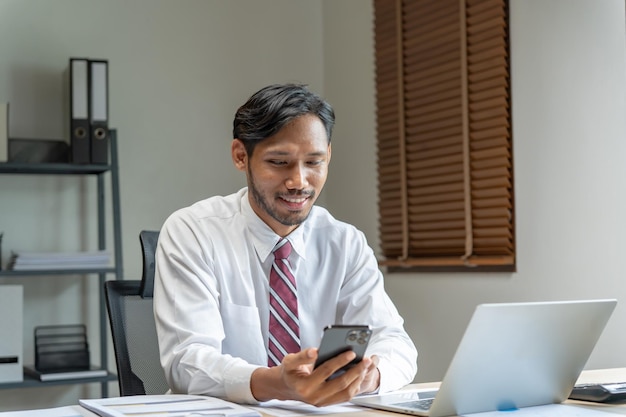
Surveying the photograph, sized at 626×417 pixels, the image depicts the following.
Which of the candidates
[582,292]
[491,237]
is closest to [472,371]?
[582,292]

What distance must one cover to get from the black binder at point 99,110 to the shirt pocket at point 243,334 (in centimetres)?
→ 178

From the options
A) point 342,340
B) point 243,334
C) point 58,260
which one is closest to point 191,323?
point 243,334

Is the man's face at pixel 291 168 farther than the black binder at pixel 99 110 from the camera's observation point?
No

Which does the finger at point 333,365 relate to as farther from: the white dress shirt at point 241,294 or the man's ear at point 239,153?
the man's ear at point 239,153

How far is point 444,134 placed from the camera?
3312 mm

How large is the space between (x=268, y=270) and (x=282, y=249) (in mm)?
55

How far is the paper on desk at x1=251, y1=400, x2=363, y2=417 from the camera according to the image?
4.49 feet

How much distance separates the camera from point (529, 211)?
2.93 meters

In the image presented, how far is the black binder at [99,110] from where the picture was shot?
3.37 metres

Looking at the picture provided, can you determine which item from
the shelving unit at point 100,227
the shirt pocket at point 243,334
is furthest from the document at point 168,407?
the shelving unit at point 100,227

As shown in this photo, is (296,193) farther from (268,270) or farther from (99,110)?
(99,110)

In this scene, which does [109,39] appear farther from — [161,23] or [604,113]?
[604,113]

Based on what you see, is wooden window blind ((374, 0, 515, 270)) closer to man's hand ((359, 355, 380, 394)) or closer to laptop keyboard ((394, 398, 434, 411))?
man's hand ((359, 355, 380, 394))

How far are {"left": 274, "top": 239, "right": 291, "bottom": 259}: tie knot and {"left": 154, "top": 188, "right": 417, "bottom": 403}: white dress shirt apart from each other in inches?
0.5
